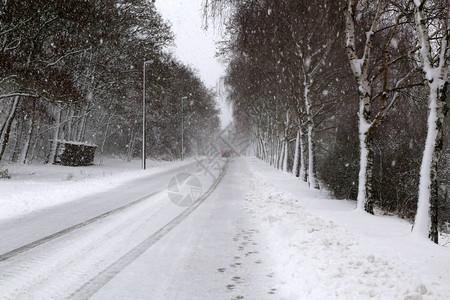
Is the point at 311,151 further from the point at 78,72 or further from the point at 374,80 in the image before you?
the point at 78,72

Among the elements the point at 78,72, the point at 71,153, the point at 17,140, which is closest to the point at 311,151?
the point at 78,72

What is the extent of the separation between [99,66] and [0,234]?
800 inches

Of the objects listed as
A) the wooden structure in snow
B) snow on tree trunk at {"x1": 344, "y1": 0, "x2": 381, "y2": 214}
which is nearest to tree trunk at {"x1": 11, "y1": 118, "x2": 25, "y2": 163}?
the wooden structure in snow

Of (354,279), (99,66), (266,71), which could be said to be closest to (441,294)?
(354,279)

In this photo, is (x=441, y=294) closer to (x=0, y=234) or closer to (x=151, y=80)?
(x=0, y=234)

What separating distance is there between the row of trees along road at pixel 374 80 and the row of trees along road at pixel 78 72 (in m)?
8.62

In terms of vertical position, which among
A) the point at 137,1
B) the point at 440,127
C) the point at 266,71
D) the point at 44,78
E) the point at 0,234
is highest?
the point at 137,1

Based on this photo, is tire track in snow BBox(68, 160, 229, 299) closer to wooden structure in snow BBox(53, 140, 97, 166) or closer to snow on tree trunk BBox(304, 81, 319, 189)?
snow on tree trunk BBox(304, 81, 319, 189)

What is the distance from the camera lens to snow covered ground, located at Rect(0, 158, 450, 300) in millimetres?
4246

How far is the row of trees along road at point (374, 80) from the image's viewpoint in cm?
713

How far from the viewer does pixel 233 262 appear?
567 cm

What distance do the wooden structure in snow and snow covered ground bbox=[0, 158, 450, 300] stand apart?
20.3 m

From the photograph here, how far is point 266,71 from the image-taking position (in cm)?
2212

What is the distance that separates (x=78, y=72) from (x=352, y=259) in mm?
22689
